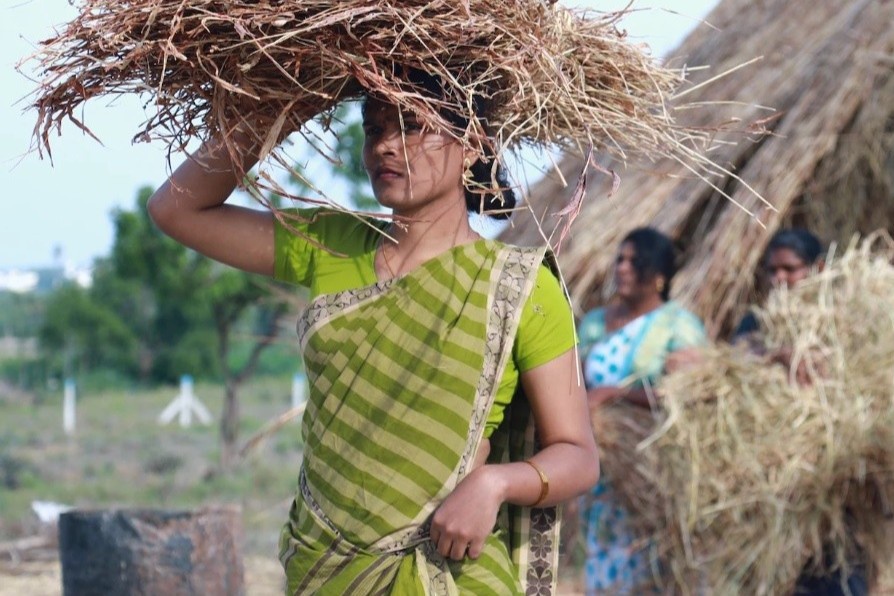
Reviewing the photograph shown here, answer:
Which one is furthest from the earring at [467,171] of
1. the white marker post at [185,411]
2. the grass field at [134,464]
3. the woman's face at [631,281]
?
the white marker post at [185,411]

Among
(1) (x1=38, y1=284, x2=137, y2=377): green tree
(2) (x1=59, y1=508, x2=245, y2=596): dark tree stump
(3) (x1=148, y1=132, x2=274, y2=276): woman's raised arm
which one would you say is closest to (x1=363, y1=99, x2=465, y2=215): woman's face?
(3) (x1=148, y1=132, x2=274, y2=276): woman's raised arm

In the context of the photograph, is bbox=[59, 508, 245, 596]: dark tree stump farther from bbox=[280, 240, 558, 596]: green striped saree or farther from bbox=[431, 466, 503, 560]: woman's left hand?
bbox=[431, 466, 503, 560]: woman's left hand

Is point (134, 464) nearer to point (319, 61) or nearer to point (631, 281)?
point (631, 281)

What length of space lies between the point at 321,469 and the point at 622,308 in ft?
10.0

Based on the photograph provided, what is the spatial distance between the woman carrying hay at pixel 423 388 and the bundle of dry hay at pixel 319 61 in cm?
7

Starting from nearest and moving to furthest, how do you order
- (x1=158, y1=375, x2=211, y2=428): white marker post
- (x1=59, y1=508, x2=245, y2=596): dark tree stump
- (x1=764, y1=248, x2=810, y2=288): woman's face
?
(x1=59, y1=508, x2=245, y2=596): dark tree stump
(x1=764, y1=248, x2=810, y2=288): woman's face
(x1=158, y1=375, x2=211, y2=428): white marker post

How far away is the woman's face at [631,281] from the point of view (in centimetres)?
525

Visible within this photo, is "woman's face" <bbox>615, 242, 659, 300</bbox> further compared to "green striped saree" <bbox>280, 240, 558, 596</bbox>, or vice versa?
"woman's face" <bbox>615, 242, 659, 300</bbox>

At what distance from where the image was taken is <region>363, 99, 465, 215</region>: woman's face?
238 centimetres

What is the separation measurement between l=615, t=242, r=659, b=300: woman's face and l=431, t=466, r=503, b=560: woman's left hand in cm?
303

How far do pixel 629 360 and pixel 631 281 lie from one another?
0.33 m

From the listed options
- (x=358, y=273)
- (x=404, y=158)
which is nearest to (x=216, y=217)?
(x=358, y=273)

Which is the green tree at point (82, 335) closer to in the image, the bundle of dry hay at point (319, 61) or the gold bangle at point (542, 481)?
the bundle of dry hay at point (319, 61)

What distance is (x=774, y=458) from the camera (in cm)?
476
